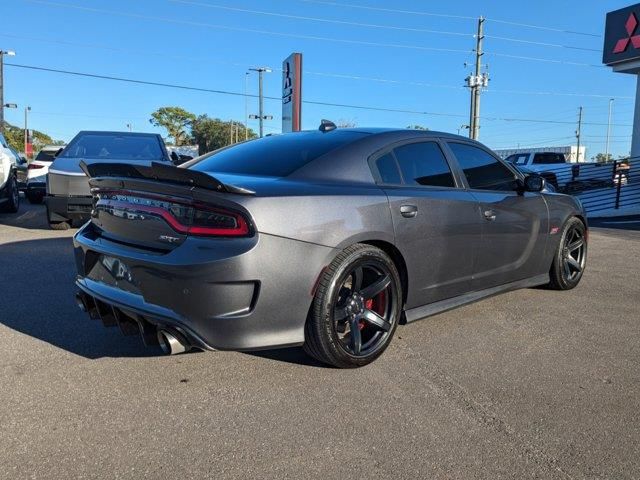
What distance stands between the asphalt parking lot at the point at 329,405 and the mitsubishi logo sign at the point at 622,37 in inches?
736

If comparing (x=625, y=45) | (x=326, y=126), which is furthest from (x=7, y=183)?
(x=625, y=45)

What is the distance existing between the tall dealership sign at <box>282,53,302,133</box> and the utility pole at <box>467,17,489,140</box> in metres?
24.1

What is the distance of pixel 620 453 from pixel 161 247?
2.48 metres

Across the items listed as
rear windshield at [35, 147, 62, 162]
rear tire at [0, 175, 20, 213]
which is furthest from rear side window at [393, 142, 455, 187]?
rear windshield at [35, 147, 62, 162]

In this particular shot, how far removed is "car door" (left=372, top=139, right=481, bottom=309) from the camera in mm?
3730

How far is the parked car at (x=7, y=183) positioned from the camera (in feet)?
32.7

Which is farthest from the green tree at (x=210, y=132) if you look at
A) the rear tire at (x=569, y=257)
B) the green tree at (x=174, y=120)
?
the rear tire at (x=569, y=257)

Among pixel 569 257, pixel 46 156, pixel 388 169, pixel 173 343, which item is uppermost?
pixel 46 156

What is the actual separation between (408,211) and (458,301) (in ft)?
2.97

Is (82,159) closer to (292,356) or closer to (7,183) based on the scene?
(7,183)

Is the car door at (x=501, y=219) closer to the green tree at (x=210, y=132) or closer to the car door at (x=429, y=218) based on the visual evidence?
the car door at (x=429, y=218)

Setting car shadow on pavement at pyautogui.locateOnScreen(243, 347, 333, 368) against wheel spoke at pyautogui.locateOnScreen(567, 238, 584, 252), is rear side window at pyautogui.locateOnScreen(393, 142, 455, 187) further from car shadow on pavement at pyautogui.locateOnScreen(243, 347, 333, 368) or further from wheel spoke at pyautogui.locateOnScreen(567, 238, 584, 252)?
wheel spoke at pyautogui.locateOnScreen(567, 238, 584, 252)

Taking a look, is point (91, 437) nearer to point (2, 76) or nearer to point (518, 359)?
point (518, 359)

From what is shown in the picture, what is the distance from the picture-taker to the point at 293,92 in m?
16.2
